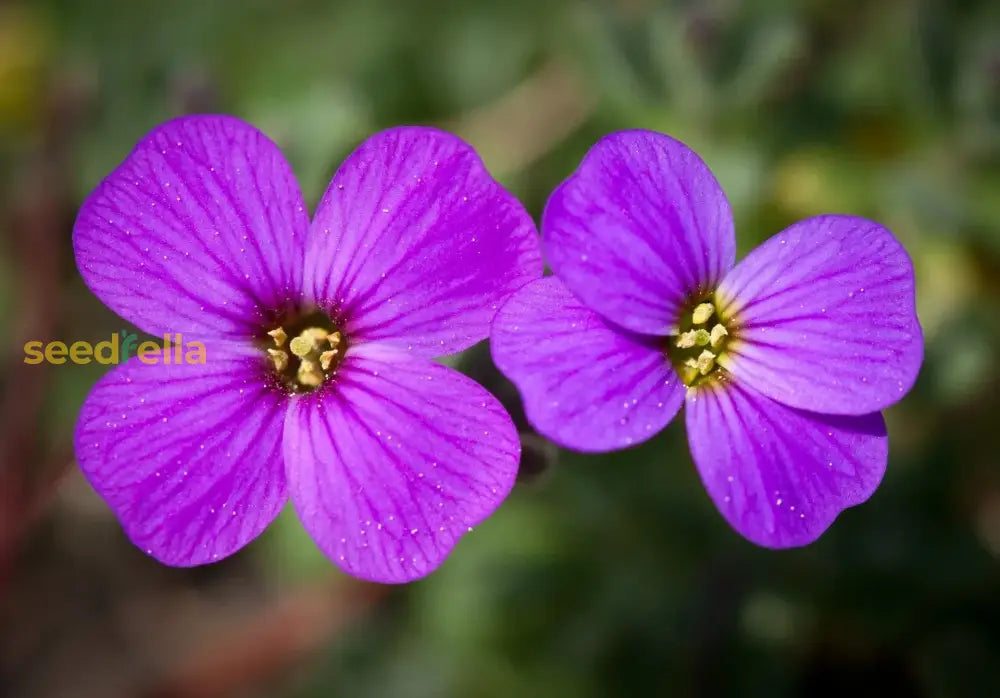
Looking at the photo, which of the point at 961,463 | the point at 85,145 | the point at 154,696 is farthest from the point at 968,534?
the point at 85,145

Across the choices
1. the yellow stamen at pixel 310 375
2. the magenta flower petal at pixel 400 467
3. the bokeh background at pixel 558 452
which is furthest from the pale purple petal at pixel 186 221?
the bokeh background at pixel 558 452

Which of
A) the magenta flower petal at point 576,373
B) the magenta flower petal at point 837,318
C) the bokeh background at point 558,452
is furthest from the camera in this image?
the bokeh background at point 558,452

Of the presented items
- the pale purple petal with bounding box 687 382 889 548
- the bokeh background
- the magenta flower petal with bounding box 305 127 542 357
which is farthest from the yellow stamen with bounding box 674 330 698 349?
the bokeh background

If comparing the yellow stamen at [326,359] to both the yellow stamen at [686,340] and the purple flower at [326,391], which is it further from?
the yellow stamen at [686,340]

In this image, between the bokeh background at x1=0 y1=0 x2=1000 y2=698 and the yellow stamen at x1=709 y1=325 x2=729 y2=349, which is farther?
the bokeh background at x1=0 y1=0 x2=1000 y2=698

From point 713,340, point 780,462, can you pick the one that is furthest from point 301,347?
point 780,462

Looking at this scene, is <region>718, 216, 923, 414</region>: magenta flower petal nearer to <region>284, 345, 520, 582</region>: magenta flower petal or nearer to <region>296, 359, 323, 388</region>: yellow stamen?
<region>284, 345, 520, 582</region>: magenta flower petal
